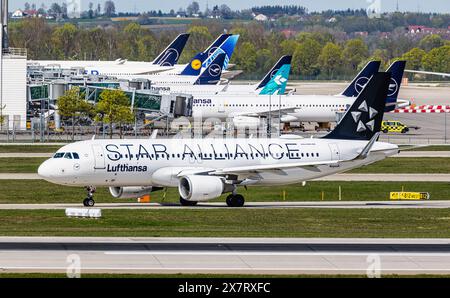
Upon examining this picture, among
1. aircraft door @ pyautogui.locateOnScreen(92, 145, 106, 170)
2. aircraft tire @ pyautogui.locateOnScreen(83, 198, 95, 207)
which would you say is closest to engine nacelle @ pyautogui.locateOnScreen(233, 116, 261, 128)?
aircraft tire @ pyautogui.locateOnScreen(83, 198, 95, 207)

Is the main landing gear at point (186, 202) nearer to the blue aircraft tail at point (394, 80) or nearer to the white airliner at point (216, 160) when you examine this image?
the white airliner at point (216, 160)

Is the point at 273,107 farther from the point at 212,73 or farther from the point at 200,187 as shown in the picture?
the point at 200,187

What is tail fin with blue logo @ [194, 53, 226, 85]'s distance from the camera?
159375 mm

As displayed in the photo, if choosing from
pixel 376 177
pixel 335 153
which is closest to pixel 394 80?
pixel 376 177

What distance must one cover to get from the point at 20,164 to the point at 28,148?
14531 millimetres

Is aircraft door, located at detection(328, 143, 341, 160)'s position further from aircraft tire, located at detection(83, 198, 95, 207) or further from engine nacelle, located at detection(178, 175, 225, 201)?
aircraft tire, located at detection(83, 198, 95, 207)

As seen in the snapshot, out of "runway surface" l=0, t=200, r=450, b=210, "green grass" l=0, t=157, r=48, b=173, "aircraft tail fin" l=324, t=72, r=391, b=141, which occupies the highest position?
"aircraft tail fin" l=324, t=72, r=391, b=141

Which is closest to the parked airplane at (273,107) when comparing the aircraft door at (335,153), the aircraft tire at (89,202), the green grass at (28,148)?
the green grass at (28,148)

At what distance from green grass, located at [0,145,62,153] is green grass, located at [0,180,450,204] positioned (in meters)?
23.8

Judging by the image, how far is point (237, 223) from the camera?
56938mm
